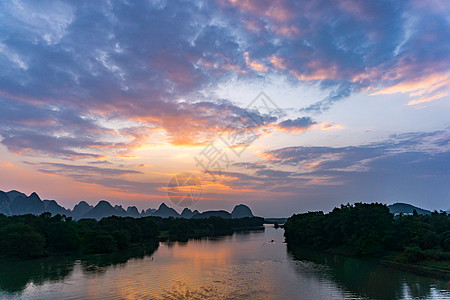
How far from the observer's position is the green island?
36.6 meters

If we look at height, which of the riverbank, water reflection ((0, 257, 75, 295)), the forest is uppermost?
the forest

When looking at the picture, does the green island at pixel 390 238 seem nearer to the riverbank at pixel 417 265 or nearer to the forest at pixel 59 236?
the riverbank at pixel 417 265

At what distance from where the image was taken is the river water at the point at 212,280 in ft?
86.6

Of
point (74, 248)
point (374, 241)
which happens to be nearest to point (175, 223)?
point (74, 248)

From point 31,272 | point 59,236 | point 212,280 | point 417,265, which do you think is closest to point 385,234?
point 417,265

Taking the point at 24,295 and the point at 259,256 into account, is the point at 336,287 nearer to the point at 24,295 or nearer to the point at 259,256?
the point at 259,256

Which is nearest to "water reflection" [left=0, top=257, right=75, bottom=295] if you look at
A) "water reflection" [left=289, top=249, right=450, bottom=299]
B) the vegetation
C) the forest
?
the forest

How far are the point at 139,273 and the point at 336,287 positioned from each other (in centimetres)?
2294

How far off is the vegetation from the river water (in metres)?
3.74

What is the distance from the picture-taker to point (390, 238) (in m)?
44.8

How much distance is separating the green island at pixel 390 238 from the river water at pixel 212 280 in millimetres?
3054

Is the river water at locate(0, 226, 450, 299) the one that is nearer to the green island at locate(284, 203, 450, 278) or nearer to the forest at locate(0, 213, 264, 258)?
the green island at locate(284, 203, 450, 278)

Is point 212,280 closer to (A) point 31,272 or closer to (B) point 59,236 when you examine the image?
(A) point 31,272

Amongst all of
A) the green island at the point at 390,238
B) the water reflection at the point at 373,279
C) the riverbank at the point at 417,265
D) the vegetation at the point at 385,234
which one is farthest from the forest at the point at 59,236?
the riverbank at the point at 417,265
